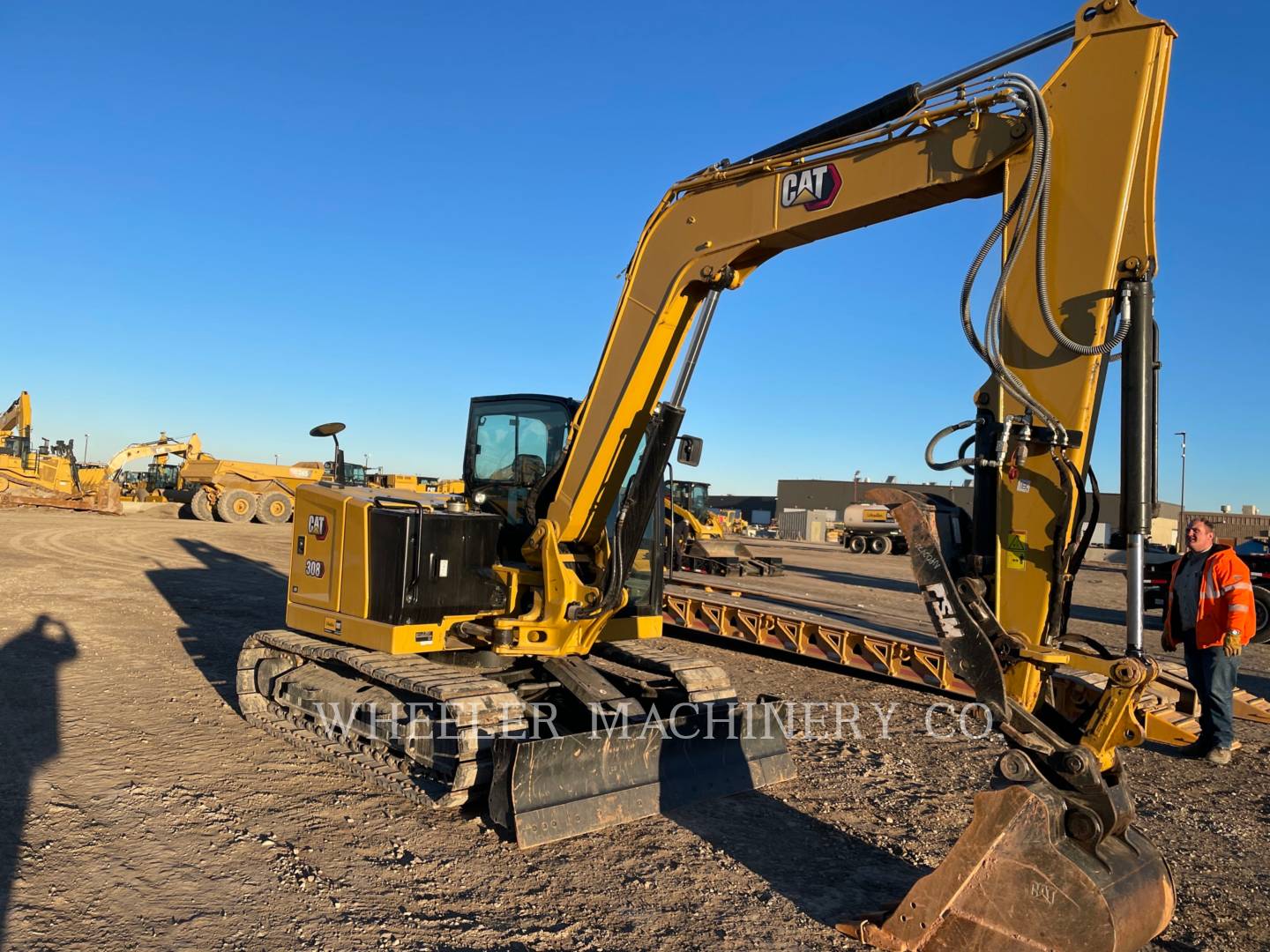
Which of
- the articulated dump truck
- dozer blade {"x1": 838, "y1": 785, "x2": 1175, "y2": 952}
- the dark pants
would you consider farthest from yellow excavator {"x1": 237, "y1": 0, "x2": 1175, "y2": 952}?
the articulated dump truck

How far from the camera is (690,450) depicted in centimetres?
609

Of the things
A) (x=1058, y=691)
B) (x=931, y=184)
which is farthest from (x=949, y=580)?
(x=931, y=184)

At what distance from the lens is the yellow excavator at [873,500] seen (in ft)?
12.4

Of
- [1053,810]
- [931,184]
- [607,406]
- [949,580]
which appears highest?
[931,184]

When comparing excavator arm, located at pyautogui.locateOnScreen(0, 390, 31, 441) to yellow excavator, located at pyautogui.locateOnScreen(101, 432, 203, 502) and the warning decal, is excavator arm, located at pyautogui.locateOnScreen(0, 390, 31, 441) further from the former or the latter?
the warning decal

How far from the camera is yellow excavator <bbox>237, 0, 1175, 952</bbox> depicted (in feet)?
12.4

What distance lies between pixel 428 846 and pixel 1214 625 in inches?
240

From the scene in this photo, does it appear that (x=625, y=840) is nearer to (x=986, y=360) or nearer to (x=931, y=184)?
(x=986, y=360)

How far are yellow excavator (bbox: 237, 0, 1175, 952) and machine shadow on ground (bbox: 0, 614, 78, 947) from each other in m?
1.46

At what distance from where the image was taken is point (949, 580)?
13.4ft

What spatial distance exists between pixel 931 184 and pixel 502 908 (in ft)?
13.1

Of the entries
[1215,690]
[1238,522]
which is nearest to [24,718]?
[1215,690]

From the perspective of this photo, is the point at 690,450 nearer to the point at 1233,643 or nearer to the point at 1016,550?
the point at 1016,550

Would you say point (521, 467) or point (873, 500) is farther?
point (521, 467)
